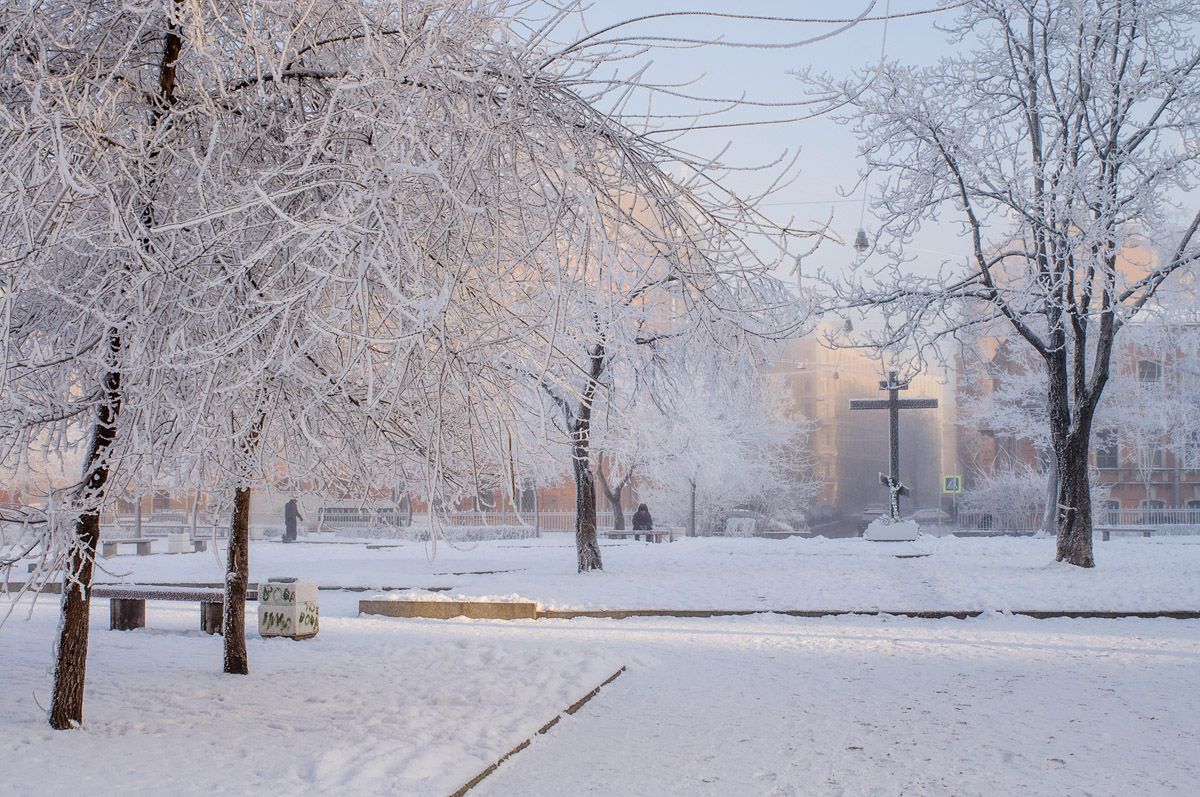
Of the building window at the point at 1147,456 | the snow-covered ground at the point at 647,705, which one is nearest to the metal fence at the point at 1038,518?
the building window at the point at 1147,456

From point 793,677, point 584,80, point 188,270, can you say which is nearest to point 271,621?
point 793,677

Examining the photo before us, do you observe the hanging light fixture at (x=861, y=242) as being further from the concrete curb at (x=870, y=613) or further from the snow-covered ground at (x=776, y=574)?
the concrete curb at (x=870, y=613)

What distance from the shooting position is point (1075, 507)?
1922cm

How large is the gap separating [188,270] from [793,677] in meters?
6.53

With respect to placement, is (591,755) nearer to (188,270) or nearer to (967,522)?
(188,270)

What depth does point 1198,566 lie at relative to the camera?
20.8m

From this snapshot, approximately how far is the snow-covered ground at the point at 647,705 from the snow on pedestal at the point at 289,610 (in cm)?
23

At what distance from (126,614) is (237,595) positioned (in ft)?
15.3

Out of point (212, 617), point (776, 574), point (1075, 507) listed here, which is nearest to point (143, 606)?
point (212, 617)

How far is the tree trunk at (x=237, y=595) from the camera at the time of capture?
8952 millimetres

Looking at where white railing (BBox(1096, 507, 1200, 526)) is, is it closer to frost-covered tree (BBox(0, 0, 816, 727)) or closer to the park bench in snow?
the park bench in snow

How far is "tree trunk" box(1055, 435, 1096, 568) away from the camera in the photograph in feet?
62.9

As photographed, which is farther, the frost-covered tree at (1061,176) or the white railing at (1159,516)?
the white railing at (1159,516)

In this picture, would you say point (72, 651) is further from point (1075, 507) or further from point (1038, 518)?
point (1038, 518)
